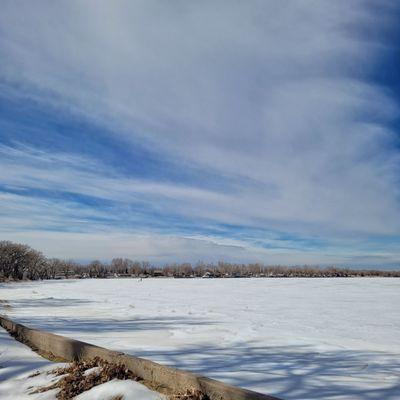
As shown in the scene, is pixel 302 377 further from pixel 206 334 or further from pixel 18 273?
pixel 18 273

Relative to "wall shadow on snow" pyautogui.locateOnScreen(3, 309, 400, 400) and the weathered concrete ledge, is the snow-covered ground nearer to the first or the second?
the weathered concrete ledge

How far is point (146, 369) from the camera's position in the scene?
12.2ft

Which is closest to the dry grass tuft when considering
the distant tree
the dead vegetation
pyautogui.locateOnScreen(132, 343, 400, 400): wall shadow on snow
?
the dead vegetation

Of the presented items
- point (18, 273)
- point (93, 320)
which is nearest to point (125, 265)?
point (18, 273)

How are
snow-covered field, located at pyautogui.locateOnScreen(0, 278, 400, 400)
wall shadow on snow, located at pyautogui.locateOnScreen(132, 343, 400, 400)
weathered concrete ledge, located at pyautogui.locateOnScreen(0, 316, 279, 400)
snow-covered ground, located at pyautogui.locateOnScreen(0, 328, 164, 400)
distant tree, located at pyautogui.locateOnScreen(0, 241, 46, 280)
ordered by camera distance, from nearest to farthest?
weathered concrete ledge, located at pyautogui.locateOnScreen(0, 316, 279, 400) → snow-covered ground, located at pyautogui.locateOnScreen(0, 328, 164, 400) → wall shadow on snow, located at pyautogui.locateOnScreen(132, 343, 400, 400) → snow-covered field, located at pyautogui.locateOnScreen(0, 278, 400, 400) → distant tree, located at pyautogui.locateOnScreen(0, 241, 46, 280)

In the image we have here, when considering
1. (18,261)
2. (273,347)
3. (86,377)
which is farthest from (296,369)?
(18,261)

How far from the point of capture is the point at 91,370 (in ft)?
13.2

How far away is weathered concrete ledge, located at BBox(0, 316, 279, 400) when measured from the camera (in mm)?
3010

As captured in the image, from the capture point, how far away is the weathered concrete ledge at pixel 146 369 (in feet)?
9.87

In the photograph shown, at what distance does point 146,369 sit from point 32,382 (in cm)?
147

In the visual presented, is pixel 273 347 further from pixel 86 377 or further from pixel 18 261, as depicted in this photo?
pixel 18 261

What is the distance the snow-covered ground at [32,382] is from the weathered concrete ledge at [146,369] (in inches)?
5.7

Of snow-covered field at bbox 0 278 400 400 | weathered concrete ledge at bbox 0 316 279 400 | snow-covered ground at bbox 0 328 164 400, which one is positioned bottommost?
snow-covered field at bbox 0 278 400 400

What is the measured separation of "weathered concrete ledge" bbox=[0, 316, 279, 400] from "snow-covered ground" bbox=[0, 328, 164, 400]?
15cm
